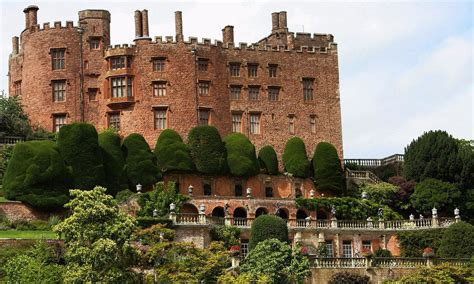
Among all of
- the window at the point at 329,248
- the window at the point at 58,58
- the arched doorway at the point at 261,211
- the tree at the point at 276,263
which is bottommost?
the tree at the point at 276,263

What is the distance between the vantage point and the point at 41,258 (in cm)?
5919

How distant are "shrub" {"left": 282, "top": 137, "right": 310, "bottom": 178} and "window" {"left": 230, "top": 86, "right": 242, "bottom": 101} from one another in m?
4.81

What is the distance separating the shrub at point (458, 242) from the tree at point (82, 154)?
20.7m

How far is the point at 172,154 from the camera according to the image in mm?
78938

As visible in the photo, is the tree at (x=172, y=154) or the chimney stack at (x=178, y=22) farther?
the chimney stack at (x=178, y=22)

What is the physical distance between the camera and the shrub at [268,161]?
8250 cm

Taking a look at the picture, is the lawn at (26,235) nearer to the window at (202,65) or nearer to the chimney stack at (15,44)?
the window at (202,65)

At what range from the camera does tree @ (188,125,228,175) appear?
7975 cm

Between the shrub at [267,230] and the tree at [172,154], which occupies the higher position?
the tree at [172,154]

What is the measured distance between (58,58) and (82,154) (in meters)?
12.7

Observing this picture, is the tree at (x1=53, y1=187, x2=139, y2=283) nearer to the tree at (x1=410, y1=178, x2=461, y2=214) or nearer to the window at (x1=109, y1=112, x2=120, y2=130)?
the window at (x1=109, y1=112, x2=120, y2=130)

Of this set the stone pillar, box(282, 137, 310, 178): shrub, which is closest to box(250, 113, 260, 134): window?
box(282, 137, 310, 178): shrub

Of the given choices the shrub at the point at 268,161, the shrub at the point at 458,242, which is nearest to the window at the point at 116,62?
the shrub at the point at 268,161

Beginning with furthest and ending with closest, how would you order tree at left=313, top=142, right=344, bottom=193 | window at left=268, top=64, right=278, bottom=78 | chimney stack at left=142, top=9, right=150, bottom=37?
window at left=268, top=64, right=278, bottom=78 < chimney stack at left=142, top=9, right=150, bottom=37 < tree at left=313, top=142, right=344, bottom=193
